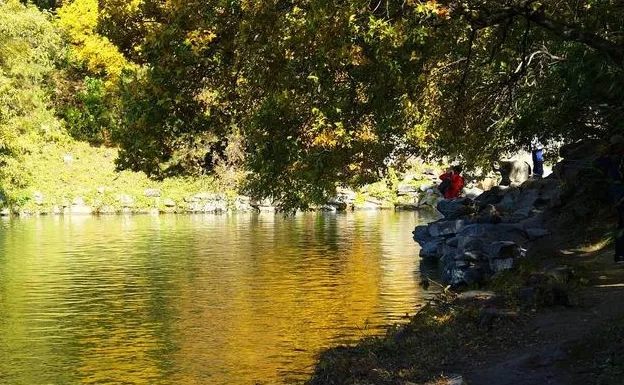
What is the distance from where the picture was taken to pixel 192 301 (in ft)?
70.8

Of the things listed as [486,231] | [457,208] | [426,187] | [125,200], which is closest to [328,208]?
[426,187]

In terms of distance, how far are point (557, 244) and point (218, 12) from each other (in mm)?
11169

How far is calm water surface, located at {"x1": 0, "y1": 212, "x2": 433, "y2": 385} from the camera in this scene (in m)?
14.8

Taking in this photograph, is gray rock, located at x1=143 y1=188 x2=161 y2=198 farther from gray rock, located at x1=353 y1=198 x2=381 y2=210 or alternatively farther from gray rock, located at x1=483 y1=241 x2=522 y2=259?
gray rock, located at x1=483 y1=241 x2=522 y2=259

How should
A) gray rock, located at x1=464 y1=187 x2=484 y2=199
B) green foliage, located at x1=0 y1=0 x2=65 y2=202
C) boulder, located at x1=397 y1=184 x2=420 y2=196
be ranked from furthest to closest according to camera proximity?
boulder, located at x1=397 y1=184 x2=420 y2=196
green foliage, located at x1=0 y1=0 x2=65 y2=202
gray rock, located at x1=464 y1=187 x2=484 y2=199

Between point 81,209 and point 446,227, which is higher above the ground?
point 81,209

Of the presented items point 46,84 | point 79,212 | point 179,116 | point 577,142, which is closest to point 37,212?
point 79,212

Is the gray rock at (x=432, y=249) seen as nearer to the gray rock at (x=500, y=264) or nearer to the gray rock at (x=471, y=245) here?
the gray rock at (x=471, y=245)

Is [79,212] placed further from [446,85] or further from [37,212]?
[446,85]

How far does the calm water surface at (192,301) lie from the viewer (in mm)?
14766

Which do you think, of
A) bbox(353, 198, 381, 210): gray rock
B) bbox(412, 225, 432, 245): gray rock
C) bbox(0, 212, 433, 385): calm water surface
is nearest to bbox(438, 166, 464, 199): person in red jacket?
bbox(412, 225, 432, 245): gray rock

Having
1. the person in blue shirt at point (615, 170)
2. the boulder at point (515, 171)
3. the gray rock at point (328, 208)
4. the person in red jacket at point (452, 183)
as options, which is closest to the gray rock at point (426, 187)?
the gray rock at point (328, 208)

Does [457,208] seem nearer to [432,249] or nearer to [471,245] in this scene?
[432,249]

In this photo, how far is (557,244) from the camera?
68.9ft
